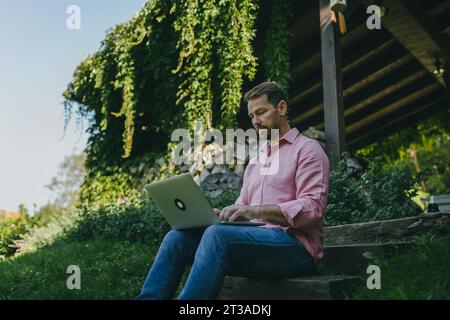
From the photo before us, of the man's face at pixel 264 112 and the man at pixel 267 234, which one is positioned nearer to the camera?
the man at pixel 267 234

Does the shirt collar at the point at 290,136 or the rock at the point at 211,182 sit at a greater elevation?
the shirt collar at the point at 290,136

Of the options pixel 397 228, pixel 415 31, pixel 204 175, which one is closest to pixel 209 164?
pixel 204 175

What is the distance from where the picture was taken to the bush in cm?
434

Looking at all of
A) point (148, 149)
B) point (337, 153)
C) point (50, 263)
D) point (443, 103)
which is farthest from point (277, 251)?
point (443, 103)

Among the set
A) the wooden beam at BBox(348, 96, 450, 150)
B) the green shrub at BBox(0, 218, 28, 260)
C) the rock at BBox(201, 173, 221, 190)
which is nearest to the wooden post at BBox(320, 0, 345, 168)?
the rock at BBox(201, 173, 221, 190)

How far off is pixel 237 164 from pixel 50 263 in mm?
2460

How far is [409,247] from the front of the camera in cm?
255

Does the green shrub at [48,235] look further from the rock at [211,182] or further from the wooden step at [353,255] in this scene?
the wooden step at [353,255]

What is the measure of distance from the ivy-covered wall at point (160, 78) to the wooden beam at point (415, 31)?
1.25 metres

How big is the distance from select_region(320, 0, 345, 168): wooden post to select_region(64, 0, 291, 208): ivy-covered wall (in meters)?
0.71

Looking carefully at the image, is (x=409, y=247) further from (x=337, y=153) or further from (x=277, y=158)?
(x=337, y=153)

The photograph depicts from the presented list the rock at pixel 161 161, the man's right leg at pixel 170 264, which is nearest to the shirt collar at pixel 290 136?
the man's right leg at pixel 170 264

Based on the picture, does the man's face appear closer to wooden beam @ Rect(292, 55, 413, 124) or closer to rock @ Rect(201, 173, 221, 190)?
rock @ Rect(201, 173, 221, 190)

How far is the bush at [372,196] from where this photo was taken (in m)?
4.34
